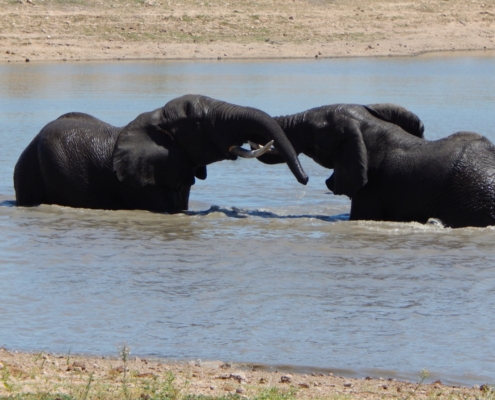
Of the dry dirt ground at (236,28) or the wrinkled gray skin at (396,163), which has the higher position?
the wrinkled gray skin at (396,163)

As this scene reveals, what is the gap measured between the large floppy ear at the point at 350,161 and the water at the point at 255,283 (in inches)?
16.2

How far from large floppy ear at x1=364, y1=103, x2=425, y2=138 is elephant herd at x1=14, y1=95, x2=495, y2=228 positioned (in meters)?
0.01

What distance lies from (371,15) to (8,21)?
13.9 meters

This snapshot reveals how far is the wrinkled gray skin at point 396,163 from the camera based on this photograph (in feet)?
35.2

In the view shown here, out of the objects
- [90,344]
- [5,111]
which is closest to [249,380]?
[90,344]

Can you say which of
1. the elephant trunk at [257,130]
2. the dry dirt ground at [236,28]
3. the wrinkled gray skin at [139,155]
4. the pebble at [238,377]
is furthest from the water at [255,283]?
the dry dirt ground at [236,28]

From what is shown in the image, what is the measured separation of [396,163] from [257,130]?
1442 millimetres

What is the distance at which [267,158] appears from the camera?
11.3 m

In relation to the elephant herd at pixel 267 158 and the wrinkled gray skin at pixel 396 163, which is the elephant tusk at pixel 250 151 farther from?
the wrinkled gray skin at pixel 396 163

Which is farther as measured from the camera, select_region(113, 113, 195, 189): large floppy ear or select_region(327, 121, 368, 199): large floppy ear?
select_region(113, 113, 195, 189): large floppy ear

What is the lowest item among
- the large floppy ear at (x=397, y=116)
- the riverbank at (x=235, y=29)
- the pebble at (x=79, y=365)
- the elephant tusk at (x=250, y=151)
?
the riverbank at (x=235, y=29)

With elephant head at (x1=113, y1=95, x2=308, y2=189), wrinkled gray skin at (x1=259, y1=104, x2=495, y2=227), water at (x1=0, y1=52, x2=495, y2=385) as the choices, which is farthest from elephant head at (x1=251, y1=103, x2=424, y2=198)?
water at (x1=0, y1=52, x2=495, y2=385)

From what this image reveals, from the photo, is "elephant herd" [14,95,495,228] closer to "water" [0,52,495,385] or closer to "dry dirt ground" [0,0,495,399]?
"water" [0,52,495,385]

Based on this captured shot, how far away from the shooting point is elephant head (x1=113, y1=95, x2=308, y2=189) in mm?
11336
